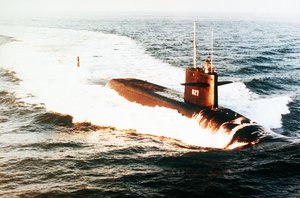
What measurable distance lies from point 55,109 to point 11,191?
33.1ft

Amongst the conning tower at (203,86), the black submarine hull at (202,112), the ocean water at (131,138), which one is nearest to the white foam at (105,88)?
the ocean water at (131,138)

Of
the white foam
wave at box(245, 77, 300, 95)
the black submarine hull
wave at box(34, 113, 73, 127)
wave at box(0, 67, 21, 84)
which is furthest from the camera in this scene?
wave at box(0, 67, 21, 84)

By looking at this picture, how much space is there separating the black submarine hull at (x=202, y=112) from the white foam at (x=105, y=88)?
0.30 meters

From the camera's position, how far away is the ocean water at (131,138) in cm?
1115

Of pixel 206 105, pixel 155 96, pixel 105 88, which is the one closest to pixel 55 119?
pixel 155 96

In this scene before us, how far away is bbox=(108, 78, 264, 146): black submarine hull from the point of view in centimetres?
1438

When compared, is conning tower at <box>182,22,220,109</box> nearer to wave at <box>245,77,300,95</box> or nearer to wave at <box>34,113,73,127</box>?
wave at <box>34,113,73,127</box>

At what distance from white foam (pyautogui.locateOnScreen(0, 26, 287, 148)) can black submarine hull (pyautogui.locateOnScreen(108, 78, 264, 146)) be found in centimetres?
30

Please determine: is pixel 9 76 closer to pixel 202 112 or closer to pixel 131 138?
pixel 131 138

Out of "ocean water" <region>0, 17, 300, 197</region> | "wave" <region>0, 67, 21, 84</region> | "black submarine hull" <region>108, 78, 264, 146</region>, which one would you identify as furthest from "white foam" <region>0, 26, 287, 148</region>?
"wave" <region>0, 67, 21, 84</region>

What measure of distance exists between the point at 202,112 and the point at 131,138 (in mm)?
3299

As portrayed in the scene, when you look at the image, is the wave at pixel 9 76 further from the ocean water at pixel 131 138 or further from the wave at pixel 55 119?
the wave at pixel 55 119

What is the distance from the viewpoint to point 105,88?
25719 mm

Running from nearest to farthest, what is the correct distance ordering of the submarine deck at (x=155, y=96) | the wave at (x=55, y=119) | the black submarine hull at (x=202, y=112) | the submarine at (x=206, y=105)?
the black submarine hull at (x=202, y=112)
the submarine at (x=206, y=105)
the submarine deck at (x=155, y=96)
the wave at (x=55, y=119)
